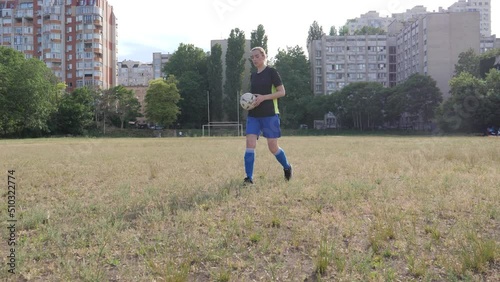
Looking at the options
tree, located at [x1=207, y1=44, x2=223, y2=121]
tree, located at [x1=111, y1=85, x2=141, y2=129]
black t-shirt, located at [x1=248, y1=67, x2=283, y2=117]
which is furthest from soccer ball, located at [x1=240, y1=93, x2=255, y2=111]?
tree, located at [x1=207, y1=44, x2=223, y2=121]

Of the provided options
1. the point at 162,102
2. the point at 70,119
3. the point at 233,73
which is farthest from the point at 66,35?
the point at 233,73


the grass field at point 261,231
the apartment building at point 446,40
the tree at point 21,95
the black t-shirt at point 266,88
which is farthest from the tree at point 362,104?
the black t-shirt at point 266,88

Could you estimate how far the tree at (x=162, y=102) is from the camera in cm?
6191

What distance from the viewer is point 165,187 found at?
19.6 ft

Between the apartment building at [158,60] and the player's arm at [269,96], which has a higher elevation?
the apartment building at [158,60]

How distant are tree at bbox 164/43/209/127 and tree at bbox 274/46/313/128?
14194 mm

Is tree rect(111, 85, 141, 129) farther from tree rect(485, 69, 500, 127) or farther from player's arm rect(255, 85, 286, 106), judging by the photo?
player's arm rect(255, 85, 286, 106)

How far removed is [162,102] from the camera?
62.2 metres

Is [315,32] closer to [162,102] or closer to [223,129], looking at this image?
[223,129]

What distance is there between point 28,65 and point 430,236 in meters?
58.2

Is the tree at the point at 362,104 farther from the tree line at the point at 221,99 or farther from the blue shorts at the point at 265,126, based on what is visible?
the blue shorts at the point at 265,126

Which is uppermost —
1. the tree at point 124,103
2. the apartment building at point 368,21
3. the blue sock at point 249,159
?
the apartment building at point 368,21

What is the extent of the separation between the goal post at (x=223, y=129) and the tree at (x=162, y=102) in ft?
19.4

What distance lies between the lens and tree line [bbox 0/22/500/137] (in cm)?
4894
